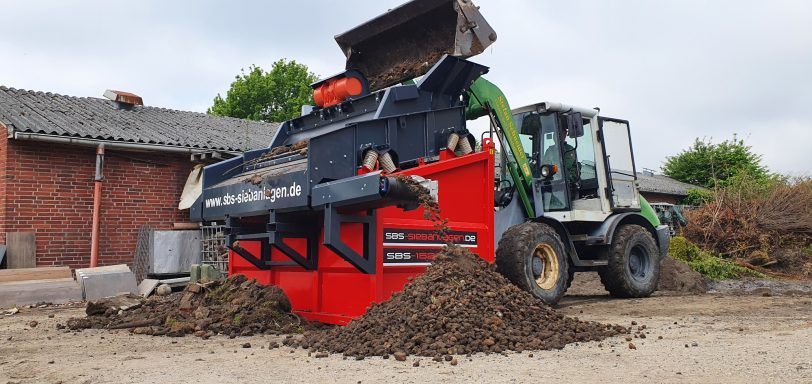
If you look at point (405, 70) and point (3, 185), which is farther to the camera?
point (3, 185)

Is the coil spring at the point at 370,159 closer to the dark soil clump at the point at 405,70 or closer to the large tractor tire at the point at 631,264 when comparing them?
the dark soil clump at the point at 405,70

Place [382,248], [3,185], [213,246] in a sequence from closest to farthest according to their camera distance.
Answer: [382,248], [3,185], [213,246]

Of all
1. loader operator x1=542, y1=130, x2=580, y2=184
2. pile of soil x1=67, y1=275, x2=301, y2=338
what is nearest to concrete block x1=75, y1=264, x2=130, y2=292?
pile of soil x1=67, y1=275, x2=301, y2=338

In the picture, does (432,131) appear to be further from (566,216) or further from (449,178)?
(566,216)

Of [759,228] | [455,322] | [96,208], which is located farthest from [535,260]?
[759,228]

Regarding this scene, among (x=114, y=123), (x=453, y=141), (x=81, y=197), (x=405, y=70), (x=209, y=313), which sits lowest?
(x=209, y=313)

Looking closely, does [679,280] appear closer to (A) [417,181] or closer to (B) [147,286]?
(A) [417,181]

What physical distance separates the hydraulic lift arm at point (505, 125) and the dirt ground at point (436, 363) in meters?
2.36

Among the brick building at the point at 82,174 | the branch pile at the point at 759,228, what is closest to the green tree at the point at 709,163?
the branch pile at the point at 759,228

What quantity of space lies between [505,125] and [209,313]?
13.3 feet

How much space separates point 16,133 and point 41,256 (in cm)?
200

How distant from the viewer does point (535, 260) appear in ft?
26.1

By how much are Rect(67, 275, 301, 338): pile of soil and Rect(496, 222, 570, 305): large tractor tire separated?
2.52m

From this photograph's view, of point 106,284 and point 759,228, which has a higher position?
point 759,228
